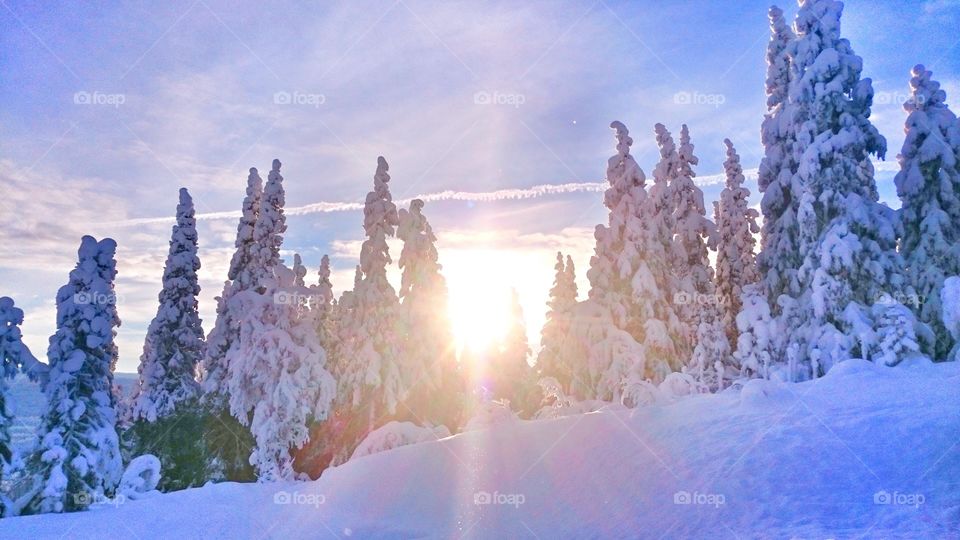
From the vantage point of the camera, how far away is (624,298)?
92.5ft

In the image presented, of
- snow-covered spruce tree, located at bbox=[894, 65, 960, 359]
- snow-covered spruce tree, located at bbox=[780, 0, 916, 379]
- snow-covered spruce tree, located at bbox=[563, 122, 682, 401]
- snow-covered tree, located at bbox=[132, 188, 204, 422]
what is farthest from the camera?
snow-covered tree, located at bbox=[132, 188, 204, 422]

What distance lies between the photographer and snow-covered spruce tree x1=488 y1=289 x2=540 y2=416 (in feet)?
139

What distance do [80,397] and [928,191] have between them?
31233 mm

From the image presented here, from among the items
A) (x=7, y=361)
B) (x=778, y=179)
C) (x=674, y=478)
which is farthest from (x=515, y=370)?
(x=674, y=478)

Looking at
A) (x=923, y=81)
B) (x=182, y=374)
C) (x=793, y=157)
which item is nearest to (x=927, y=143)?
(x=923, y=81)

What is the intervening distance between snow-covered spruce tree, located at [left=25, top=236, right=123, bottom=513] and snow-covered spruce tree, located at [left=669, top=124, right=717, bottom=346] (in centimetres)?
2287

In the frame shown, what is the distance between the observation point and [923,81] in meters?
23.5

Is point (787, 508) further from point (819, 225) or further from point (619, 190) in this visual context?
point (619, 190)

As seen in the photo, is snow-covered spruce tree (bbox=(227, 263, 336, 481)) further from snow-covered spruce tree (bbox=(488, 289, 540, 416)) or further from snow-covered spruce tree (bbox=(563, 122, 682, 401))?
snow-covered spruce tree (bbox=(488, 289, 540, 416))

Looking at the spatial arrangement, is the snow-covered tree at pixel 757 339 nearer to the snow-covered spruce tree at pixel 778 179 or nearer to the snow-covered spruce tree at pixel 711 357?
the snow-covered spruce tree at pixel 778 179

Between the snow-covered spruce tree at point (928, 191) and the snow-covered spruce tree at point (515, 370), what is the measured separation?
2289cm

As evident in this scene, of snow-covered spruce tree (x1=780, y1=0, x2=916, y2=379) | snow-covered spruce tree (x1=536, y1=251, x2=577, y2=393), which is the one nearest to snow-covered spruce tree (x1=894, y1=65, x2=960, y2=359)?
snow-covered spruce tree (x1=780, y1=0, x2=916, y2=379)

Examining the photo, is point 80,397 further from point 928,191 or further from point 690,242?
point 928,191

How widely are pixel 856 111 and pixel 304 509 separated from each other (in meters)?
21.7
